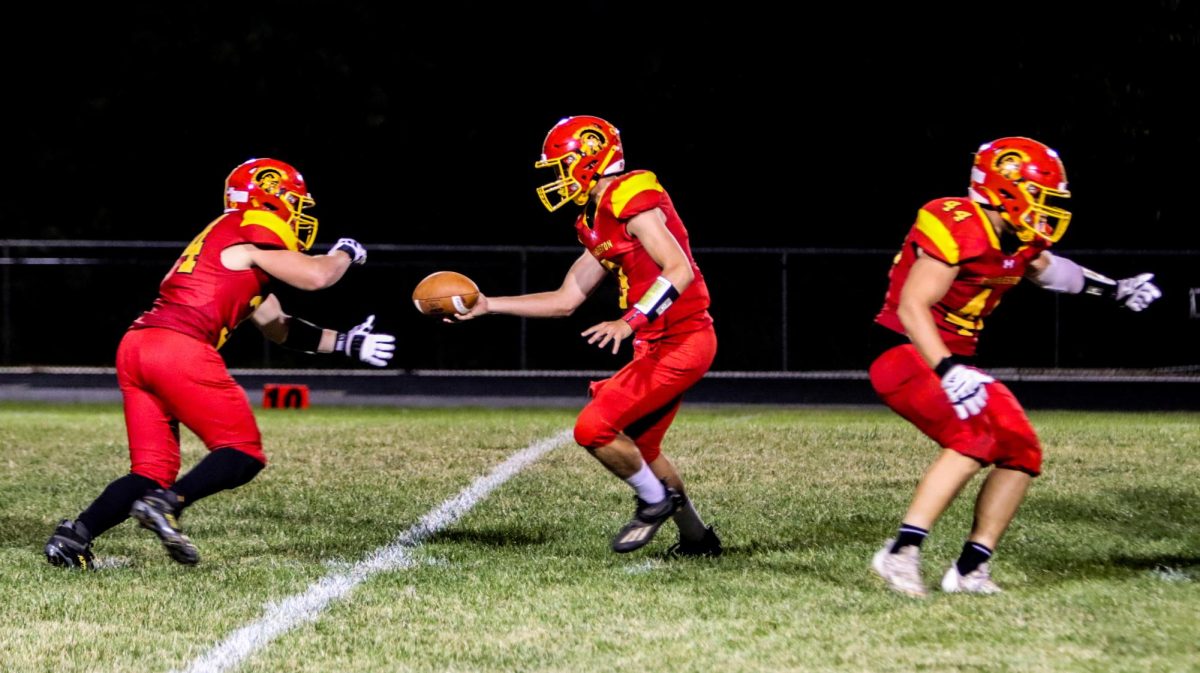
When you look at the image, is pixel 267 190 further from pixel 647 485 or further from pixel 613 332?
pixel 647 485

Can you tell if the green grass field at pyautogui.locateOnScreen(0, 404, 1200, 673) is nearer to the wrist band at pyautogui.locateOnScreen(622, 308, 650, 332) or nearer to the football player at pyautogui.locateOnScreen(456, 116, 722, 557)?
the football player at pyautogui.locateOnScreen(456, 116, 722, 557)

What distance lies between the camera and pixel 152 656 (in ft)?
15.7

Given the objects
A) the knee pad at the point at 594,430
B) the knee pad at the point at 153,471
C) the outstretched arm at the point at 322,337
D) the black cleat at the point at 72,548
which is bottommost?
the black cleat at the point at 72,548

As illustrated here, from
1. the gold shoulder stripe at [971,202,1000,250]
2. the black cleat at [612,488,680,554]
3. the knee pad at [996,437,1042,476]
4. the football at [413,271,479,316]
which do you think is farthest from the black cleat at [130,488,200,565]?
the gold shoulder stripe at [971,202,1000,250]

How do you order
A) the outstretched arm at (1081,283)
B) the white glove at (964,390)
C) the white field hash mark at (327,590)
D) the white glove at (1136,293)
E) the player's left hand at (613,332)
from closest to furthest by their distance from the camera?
the white field hash mark at (327,590) < the white glove at (964,390) < the player's left hand at (613,332) < the outstretched arm at (1081,283) < the white glove at (1136,293)

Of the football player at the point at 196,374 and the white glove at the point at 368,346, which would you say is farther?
the white glove at the point at 368,346

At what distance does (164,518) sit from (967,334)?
3121 millimetres

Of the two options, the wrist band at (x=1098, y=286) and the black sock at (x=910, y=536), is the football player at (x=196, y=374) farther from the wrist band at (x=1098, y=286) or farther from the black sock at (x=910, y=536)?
the wrist band at (x=1098, y=286)

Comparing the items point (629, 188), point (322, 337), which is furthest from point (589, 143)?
point (322, 337)

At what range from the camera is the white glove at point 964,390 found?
5.21m

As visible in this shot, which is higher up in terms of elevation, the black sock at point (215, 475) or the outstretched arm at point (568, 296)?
the outstretched arm at point (568, 296)

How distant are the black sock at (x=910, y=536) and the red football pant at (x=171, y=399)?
2.53 m

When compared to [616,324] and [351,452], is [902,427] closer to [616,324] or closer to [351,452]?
[351,452]

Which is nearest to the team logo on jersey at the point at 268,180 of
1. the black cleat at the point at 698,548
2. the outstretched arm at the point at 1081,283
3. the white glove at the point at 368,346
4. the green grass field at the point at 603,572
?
the white glove at the point at 368,346
